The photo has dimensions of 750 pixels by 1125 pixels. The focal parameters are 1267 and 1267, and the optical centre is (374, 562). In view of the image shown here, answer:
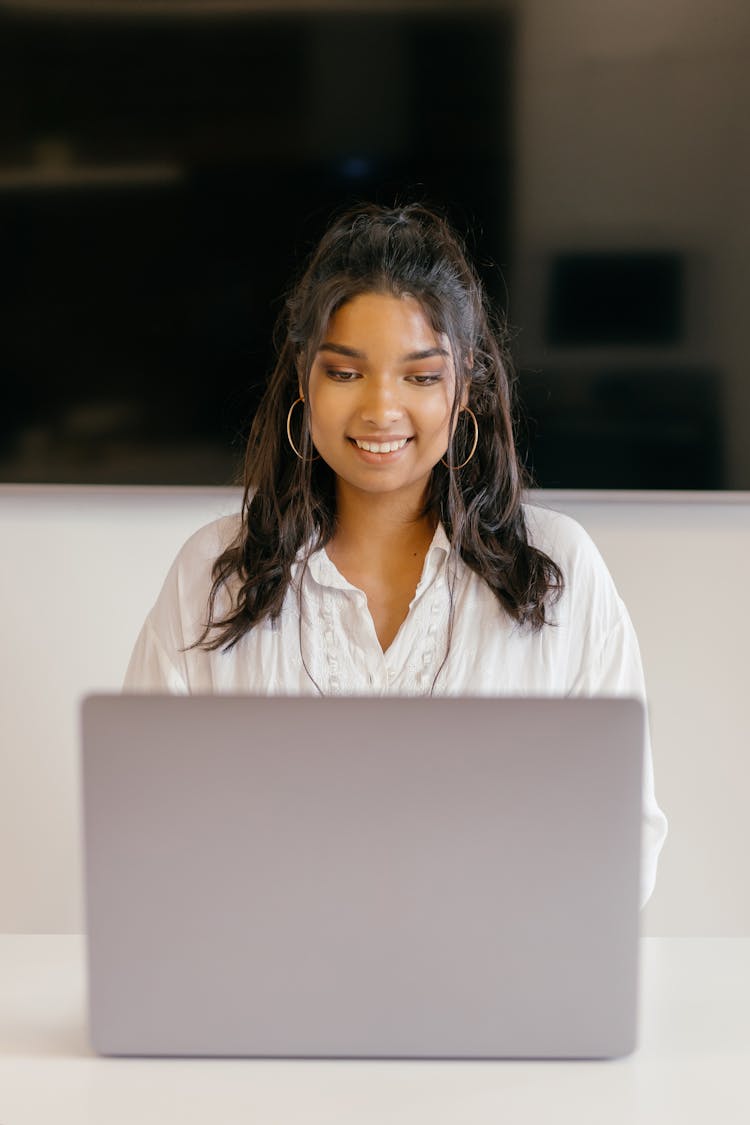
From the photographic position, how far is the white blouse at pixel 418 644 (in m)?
1.69

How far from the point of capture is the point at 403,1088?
0.96 meters

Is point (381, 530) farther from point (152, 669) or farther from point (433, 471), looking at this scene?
point (152, 669)

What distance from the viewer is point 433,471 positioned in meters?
1.79

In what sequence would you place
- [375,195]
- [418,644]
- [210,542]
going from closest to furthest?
1. [418,644]
2. [210,542]
3. [375,195]

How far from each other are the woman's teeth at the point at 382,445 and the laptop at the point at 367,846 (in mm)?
712

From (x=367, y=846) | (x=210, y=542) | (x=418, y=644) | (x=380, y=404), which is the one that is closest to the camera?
(x=367, y=846)

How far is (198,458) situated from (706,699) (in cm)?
102

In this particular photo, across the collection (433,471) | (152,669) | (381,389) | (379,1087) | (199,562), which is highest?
(381,389)

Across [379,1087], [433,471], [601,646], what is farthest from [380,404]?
[379,1087]

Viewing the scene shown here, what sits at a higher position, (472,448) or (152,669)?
(472,448)

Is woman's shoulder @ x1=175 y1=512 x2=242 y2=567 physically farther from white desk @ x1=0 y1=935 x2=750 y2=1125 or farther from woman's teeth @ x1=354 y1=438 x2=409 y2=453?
white desk @ x1=0 y1=935 x2=750 y2=1125

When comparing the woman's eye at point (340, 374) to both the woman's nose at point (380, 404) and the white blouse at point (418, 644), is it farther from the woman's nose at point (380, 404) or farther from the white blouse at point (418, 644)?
the white blouse at point (418, 644)

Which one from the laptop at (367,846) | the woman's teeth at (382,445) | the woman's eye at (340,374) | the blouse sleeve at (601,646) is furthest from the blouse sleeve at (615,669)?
the laptop at (367,846)

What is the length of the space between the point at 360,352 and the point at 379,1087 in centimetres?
92
